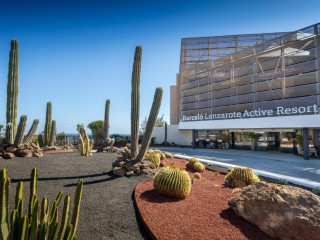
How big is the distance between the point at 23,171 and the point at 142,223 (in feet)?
18.4

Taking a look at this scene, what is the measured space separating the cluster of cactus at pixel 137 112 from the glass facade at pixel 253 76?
16740 mm

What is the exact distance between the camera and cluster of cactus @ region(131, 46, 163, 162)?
8492 mm

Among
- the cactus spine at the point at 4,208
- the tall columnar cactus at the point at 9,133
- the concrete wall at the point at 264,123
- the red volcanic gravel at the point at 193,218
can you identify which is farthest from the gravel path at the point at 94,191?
the concrete wall at the point at 264,123

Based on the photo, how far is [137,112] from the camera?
8945 mm

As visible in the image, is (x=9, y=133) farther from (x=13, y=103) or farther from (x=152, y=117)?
(x=152, y=117)

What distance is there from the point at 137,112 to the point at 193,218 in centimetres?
533

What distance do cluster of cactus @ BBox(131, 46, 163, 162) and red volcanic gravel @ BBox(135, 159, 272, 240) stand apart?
2606mm

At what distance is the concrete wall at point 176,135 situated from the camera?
110 feet

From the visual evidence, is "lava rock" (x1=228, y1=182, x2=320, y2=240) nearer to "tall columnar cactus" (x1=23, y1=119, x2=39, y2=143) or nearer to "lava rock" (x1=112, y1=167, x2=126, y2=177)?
"lava rock" (x1=112, y1=167, x2=126, y2=177)

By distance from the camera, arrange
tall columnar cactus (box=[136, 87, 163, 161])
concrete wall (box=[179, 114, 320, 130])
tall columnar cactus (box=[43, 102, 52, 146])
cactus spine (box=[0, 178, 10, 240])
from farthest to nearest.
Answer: concrete wall (box=[179, 114, 320, 130])
tall columnar cactus (box=[43, 102, 52, 146])
tall columnar cactus (box=[136, 87, 163, 161])
cactus spine (box=[0, 178, 10, 240])

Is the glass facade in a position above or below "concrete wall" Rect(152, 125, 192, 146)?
above

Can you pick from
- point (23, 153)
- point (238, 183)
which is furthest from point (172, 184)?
point (23, 153)

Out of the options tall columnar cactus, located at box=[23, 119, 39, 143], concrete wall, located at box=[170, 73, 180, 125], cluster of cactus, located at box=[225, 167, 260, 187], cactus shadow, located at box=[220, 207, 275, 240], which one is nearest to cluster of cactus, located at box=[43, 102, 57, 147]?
tall columnar cactus, located at box=[23, 119, 39, 143]

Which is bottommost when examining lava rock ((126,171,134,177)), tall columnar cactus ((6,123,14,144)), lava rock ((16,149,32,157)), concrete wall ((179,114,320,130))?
lava rock ((126,171,134,177))
